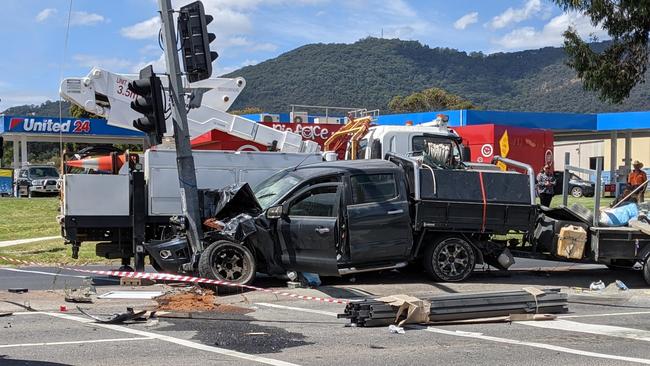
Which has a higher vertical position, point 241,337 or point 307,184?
point 307,184

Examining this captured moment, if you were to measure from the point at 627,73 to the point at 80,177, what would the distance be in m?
11.8

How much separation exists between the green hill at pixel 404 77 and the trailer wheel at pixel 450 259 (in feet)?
305

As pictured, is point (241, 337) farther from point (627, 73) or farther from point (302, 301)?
point (627, 73)

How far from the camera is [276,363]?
6641mm

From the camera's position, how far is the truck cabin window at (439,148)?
46.7 ft

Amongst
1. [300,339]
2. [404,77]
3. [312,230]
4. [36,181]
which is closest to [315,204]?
[312,230]

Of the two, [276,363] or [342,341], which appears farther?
[342,341]

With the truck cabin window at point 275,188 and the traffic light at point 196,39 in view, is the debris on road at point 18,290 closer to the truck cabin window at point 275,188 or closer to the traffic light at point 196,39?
the truck cabin window at point 275,188

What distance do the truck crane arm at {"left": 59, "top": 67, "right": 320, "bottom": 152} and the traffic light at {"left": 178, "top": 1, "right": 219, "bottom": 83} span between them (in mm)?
3106

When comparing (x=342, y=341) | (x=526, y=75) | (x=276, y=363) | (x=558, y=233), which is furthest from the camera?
(x=526, y=75)

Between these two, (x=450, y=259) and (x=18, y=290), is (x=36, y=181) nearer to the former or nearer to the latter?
(x=18, y=290)

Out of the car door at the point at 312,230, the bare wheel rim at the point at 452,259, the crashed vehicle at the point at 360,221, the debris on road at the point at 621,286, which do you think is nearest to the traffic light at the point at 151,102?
the crashed vehicle at the point at 360,221

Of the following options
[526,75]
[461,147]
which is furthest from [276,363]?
[526,75]

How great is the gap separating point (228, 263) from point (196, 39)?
3.31m
